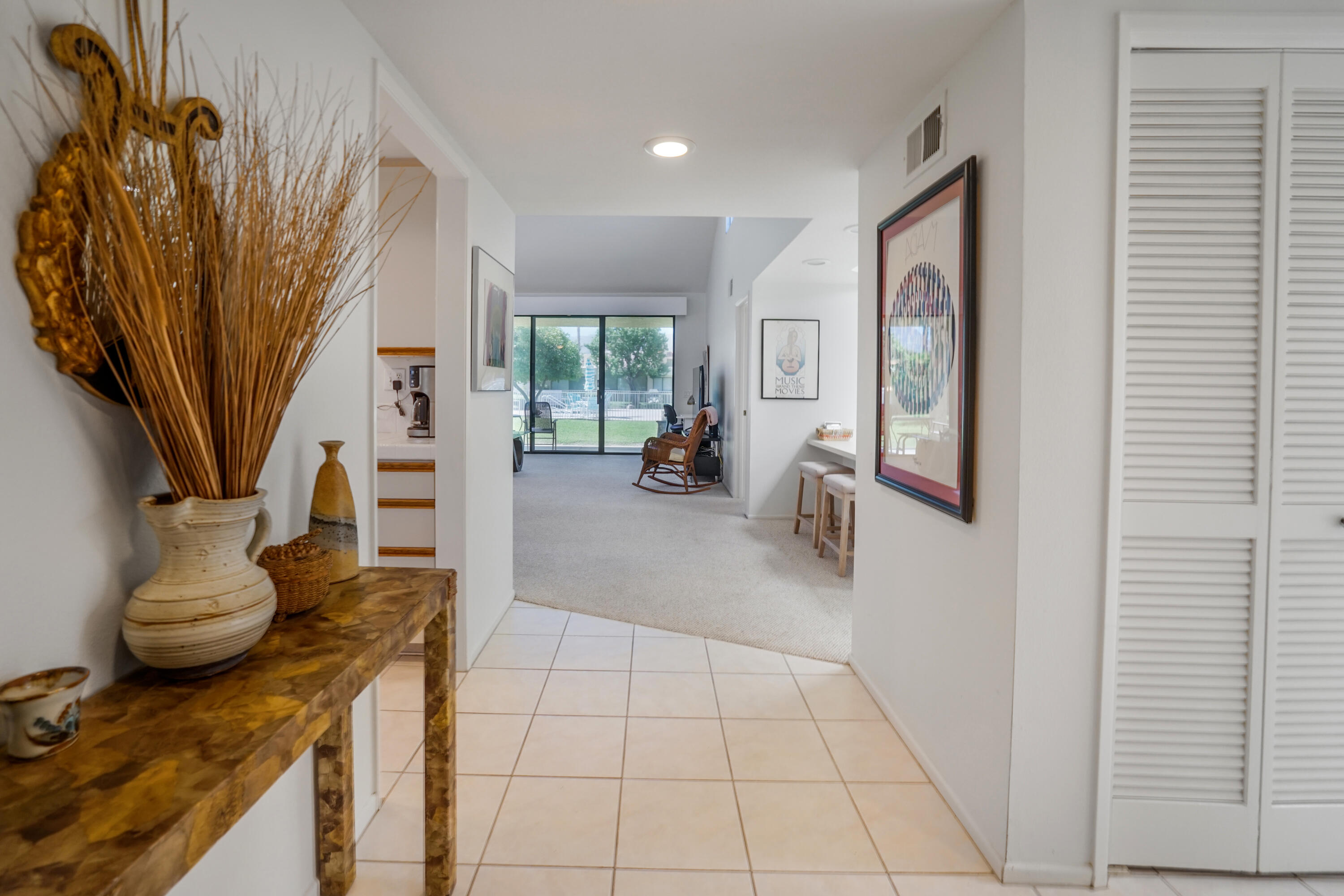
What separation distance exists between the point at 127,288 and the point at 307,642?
581 mm

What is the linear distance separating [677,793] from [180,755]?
1555mm

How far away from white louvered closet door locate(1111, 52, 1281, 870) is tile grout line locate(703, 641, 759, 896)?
940mm

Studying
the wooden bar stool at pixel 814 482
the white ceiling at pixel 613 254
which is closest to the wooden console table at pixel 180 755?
the wooden bar stool at pixel 814 482

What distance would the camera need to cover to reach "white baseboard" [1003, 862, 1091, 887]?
64.3 inches

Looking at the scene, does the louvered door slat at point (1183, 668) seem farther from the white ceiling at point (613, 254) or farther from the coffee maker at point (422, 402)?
the white ceiling at point (613, 254)

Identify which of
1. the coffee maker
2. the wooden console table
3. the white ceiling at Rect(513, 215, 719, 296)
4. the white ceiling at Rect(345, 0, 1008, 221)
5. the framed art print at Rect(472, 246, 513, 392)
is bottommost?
the wooden console table

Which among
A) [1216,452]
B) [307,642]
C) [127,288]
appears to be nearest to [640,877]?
[307,642]

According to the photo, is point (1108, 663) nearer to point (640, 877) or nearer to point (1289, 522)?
point (1289, 522)

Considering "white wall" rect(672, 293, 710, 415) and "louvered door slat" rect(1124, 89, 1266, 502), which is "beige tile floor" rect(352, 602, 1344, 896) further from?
"white wall" rect(672, 293, 710, 415)

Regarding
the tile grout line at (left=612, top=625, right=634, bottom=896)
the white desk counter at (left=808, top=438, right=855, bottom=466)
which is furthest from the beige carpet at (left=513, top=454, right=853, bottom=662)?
the white desk counter at (left=808, top=438, right=855, bottom=466)

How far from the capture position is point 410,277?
128 inches

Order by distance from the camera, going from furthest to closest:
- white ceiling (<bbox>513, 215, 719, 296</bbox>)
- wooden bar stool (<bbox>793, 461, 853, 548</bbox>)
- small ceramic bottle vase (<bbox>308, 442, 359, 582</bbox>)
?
white ceiling (<bbox>513, 215, 719, 296</bbox>) < wooden bar stool (<bbox>793, 461, 853, 548</bbox>) < small ceramic bottle vase (<bbox>308, 442, 359, 582</bbox>)

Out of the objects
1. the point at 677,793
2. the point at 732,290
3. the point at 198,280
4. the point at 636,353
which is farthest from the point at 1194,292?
the point at 636,353

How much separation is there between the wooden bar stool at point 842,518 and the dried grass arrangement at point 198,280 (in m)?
3.71
